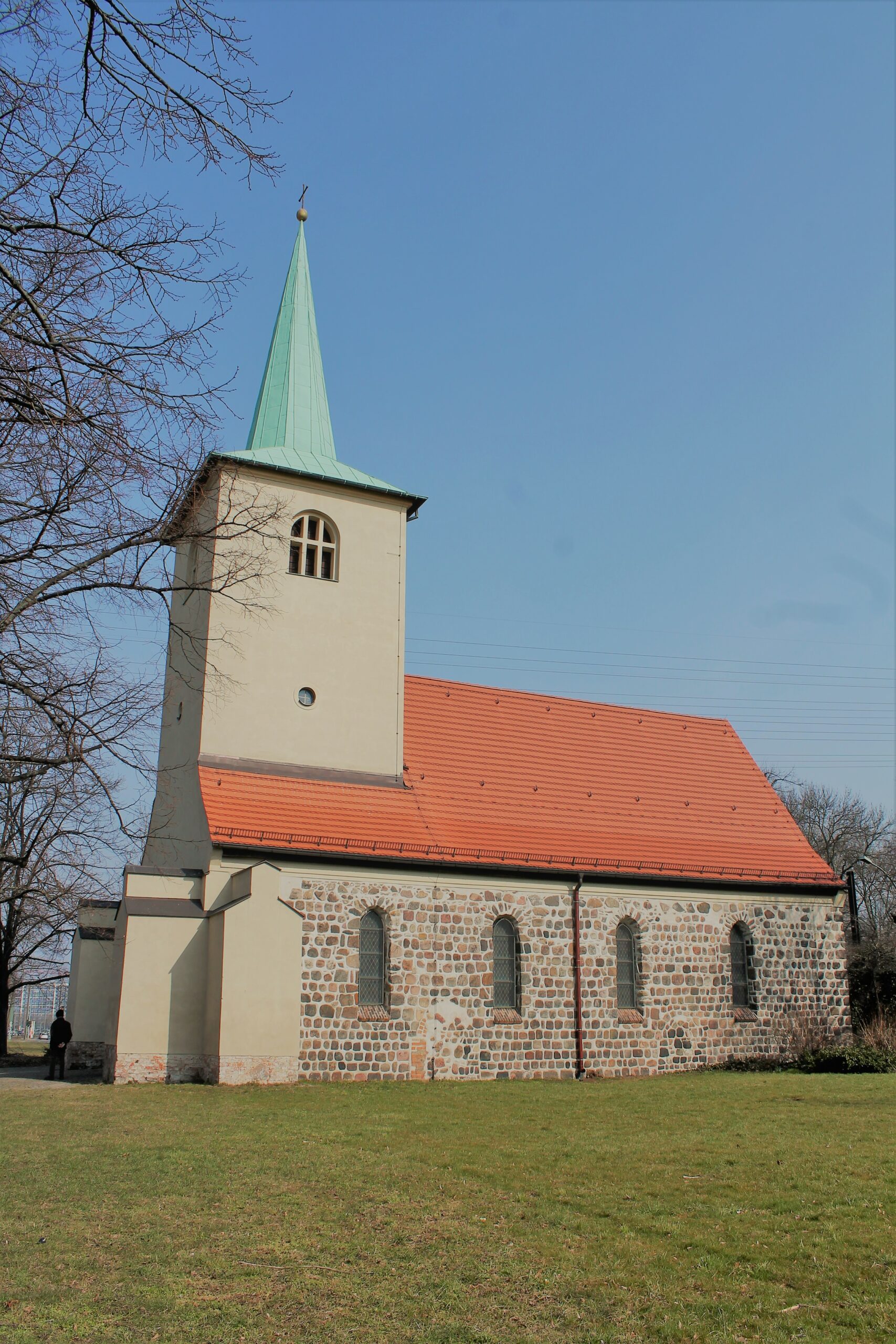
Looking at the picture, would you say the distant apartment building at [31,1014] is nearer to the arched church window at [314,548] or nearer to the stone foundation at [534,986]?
the arched church window at [314,548]

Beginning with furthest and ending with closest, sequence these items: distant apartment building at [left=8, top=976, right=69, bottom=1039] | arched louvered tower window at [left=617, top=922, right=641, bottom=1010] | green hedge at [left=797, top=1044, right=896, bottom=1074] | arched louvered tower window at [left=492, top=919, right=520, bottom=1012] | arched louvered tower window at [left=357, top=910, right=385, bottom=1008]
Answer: distant apartment building at [left=8, top=976, right=69, bottom=1039] < arched louvered tower window at [left=617, top=922, right=641, bottom=1010] < arched louvered tower window at [left=492, top=919, right=520, bottom=1012] < green hedge at [left=797, top=1044, right=896, bottom=1074] < arched louvered tower window at [left=357, top=910, right=385, bottom=1008]

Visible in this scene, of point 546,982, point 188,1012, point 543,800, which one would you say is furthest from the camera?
point 543,800

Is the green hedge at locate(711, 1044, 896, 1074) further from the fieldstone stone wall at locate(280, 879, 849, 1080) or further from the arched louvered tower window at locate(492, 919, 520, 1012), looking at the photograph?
the arched louvered tower window at locate(492, 919, 520, 1012)

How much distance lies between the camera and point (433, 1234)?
273 inches

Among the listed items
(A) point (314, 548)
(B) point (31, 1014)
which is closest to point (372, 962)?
(A) point (314, 548)

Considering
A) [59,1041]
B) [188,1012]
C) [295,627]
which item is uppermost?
[295,627]

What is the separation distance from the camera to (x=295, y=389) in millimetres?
22609

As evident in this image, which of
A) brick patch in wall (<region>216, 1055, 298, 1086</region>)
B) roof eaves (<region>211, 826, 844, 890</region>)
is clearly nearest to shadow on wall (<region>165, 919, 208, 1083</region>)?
brick patch in wall (<region>216, 1055, 298, 1086</region>)

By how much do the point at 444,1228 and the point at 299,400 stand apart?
18.4 m

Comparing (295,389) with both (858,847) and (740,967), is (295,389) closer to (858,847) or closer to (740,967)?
(740,967)

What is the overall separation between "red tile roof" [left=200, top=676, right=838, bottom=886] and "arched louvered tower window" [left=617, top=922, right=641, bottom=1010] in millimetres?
1259

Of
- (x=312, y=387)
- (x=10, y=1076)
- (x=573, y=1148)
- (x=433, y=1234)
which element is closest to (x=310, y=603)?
(x=312, y=387)

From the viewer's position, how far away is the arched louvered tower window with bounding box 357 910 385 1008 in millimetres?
18125

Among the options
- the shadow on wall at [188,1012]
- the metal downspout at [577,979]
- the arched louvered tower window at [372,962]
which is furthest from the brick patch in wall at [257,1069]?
the metal downspout at [577,979]
